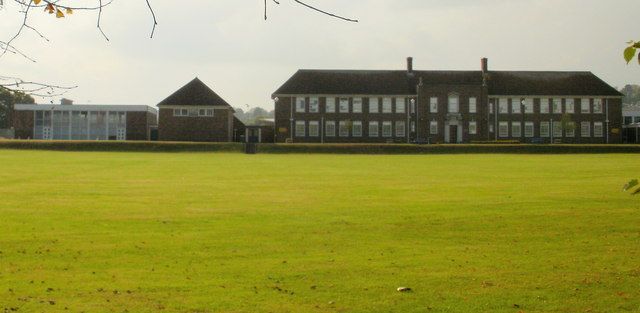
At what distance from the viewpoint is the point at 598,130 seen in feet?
264

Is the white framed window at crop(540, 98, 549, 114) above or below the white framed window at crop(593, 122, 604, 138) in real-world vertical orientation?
above

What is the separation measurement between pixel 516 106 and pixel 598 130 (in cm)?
955

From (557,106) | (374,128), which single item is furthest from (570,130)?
(374,128)

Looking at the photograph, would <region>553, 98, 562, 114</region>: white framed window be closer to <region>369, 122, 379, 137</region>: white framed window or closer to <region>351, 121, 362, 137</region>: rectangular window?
<region>369, 122, 379, 137</region>: white framed window

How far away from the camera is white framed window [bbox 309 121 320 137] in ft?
258

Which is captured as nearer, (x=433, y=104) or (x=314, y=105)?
(x=433, y=104)

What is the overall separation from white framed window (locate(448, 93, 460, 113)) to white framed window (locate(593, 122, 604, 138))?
15181 millimetres

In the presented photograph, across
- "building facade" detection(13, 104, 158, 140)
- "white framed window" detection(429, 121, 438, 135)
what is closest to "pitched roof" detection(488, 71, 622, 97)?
"white framed window" detection(429, 121, 438, 135)

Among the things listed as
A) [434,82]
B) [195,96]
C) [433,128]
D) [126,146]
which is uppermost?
[434,82]

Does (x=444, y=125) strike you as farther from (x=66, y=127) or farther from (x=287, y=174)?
(x=287, y=174)

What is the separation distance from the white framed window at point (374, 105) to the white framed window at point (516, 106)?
1401 cm

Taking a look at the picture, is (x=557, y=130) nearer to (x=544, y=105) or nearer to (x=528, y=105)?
(x=544, y=105)

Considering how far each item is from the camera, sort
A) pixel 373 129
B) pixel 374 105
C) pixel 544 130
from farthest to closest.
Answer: pixel 544 130, pixel 373 129, pixel 374 105

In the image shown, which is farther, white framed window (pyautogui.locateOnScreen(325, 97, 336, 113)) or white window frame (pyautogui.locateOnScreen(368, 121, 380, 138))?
white window frame (pyautogui.locateOnScreen(368, 121, 380, 138))
